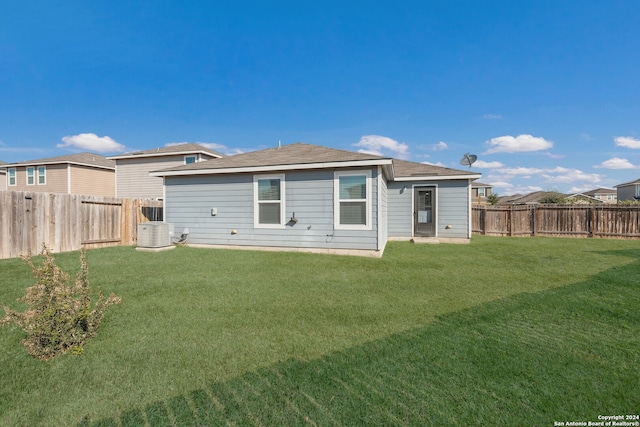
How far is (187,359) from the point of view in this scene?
101 inches

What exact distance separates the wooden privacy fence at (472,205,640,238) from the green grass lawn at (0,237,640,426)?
29.8ft

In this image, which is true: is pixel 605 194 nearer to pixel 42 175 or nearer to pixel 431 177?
pixel 431 177

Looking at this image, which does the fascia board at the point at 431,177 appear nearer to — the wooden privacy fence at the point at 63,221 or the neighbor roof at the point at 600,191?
the wooden privacy fence at the point at 63,221

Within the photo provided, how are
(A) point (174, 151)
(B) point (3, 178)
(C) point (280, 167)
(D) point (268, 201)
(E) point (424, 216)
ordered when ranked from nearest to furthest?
1. (C) point (280, 167)
2. (D) point (268, 201)
3. (E) point (424, 216)
4. (A) point (174, 151)
5. (B) point (3, 178)

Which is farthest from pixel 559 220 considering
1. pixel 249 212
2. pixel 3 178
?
pixel 3 178

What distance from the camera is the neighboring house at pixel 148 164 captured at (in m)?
18.5

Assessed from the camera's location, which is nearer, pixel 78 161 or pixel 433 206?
pixel 433 206

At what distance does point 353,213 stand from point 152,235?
20.0ft

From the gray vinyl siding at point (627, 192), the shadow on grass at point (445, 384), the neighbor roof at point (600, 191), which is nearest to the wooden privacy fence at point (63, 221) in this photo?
the shadow on grass at point (445, 384)

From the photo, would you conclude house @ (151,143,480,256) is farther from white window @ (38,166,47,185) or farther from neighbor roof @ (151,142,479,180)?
white window @ (38,166,47,185)

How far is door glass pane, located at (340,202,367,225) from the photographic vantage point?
26.1 feet

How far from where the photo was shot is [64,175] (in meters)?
20.5

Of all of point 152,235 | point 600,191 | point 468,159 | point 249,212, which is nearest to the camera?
point 152,235

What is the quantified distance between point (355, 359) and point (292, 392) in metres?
0.70
